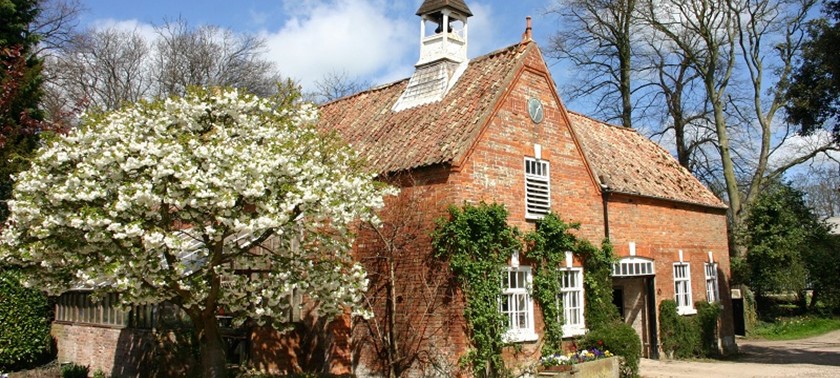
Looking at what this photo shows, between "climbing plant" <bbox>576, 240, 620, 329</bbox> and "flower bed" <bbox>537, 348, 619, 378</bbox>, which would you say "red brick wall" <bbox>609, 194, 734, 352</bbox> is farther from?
"flower bed" <bbox>537, 348, 619, 378</bbox>

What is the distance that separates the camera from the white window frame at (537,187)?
54.0ft

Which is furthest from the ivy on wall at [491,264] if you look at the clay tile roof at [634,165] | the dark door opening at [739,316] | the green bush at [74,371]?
the dark door opening at [739,316]

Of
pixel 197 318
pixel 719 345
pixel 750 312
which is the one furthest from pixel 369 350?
pixel 750 312

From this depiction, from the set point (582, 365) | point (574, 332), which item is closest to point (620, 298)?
point (574, 332)

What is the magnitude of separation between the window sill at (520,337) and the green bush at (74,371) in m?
10.8

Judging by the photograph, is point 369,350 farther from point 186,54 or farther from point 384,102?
point 186,54

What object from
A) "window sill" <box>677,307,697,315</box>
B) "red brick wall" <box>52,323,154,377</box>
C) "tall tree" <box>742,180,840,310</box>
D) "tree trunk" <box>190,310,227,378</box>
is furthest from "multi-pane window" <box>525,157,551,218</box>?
"tall tree" <box>742,180,840,310</box>

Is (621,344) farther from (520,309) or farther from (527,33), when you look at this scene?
(527,33)

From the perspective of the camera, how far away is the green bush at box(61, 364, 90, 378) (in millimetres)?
18109

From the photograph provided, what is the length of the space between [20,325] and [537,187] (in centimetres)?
1366

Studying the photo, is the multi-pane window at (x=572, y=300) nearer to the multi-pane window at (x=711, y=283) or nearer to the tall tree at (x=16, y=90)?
the multi-pane window at (x=711, y=283)

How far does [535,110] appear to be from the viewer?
17141mm

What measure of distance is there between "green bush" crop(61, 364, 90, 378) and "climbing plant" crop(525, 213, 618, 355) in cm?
1147

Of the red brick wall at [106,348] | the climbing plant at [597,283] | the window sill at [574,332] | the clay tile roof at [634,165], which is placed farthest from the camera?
the clay tile roof at [634,165]
